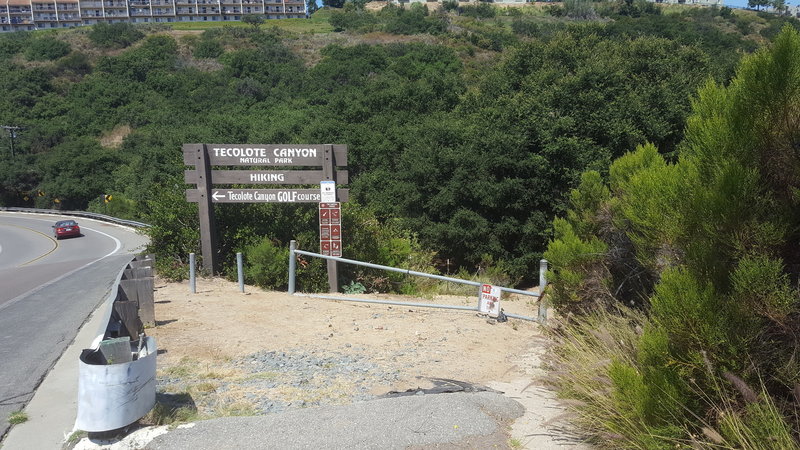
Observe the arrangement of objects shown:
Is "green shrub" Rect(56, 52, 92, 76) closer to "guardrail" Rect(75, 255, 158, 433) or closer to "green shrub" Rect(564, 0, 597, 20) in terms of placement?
"green shrub" Rect(564, 0, 597, 20)

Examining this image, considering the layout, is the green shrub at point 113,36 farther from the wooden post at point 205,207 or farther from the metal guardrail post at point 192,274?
the metal guardrail post at point 192,274

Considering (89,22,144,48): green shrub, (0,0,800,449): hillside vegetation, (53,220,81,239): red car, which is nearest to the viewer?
(0,0,800,449): hillside vegetation

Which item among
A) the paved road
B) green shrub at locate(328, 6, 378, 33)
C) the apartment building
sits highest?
the apartment building

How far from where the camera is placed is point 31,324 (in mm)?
9695

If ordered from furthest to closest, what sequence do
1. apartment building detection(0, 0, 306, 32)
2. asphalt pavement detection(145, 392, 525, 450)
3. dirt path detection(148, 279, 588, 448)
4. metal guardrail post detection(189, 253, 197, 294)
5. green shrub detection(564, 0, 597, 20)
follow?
1. apartment building detection(0, 0, 306, 32)
2. green shrub detection(564, 0, 597, 20)
3. metal guardrail post detection(189, 253, 197, 294)
4. dirt path detection(148, 279, 588, 448)
5. asphalt pavement detection(145, 392, 525, 450)

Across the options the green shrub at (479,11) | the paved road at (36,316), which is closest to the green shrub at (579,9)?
the green shrub at (479,11)

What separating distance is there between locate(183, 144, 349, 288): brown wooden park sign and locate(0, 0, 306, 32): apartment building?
141150 mm

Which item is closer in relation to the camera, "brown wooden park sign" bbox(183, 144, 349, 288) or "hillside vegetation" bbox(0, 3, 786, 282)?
"brown wooden park sign" bbox(183, 144, 349, 288)

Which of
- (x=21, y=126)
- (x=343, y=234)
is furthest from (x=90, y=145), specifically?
(x=343, y=234)

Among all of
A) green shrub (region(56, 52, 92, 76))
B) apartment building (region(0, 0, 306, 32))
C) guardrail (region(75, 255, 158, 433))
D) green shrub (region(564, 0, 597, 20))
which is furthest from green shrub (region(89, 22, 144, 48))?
guardrail (region(75, 255, 158, 433))

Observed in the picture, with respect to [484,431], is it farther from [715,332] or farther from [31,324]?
[31,324]

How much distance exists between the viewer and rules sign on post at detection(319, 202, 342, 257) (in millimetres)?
12344

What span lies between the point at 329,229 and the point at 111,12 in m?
152

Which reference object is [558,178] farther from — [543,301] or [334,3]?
[334,3]
